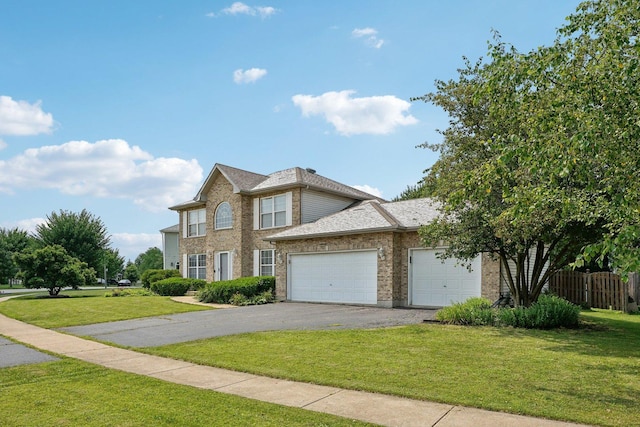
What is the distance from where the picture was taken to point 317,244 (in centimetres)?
2098

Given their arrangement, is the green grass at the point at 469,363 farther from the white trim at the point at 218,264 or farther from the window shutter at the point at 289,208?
the white trim at the point at 218,264

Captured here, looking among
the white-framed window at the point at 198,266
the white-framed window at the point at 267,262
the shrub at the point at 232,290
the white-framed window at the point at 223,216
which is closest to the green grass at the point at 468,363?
the shrub at the point at 232,290

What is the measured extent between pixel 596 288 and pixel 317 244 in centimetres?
1172

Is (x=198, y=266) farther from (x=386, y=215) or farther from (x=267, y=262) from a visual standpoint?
(x=386, y=215)

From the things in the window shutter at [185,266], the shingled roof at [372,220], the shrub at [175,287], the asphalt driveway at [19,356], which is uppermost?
the shingled roof at [372,220]

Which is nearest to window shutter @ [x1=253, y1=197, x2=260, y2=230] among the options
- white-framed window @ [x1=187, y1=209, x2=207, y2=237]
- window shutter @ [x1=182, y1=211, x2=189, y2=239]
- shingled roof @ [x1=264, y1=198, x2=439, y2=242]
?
shingled roof @ [x1=264, y1=198, x2=439, y2=242]

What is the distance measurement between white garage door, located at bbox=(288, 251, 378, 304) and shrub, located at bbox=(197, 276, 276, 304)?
1.56 metres

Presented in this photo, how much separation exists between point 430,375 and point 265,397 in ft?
8.63

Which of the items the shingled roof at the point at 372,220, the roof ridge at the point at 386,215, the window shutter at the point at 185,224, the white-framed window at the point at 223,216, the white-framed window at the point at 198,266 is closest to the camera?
the roof ridge at the point at 386,215

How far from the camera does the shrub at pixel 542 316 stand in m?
12.2

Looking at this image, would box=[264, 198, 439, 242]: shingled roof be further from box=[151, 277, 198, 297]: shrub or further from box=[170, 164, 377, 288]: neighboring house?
box=[151, 277, 198, 297]: shrub

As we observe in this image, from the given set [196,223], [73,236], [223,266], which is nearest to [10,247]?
[73,236]

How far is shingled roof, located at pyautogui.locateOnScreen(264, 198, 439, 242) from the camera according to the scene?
18484 millimetres

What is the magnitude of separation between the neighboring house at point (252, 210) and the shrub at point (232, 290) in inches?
53.2
